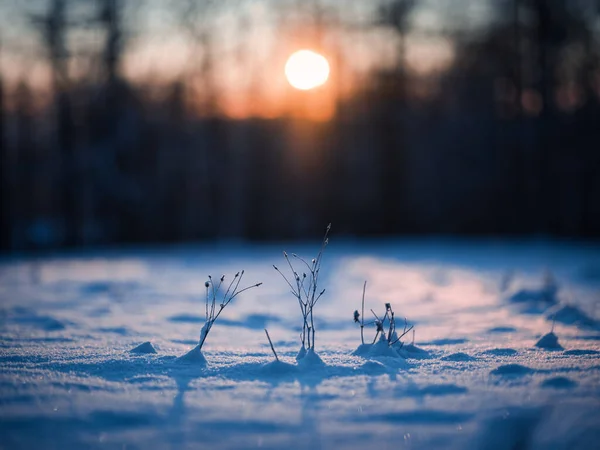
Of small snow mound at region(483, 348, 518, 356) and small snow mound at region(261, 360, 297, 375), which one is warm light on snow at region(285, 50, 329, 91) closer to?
small snow mound at region(483, 348, 518, 356)

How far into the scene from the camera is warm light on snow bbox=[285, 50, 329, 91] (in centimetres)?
1387

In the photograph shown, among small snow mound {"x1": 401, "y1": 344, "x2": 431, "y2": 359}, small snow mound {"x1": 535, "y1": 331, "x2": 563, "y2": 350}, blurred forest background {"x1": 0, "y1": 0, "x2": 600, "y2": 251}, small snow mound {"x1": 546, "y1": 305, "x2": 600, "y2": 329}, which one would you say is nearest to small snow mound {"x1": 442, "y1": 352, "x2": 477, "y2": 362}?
small snow mound {"x1": 401, "y1": 344, "x2": 431, "y2": 359}

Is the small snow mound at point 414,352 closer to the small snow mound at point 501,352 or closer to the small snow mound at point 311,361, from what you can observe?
the small snow mound at point 501,352

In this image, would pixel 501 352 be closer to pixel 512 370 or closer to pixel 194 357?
pixel 512 370

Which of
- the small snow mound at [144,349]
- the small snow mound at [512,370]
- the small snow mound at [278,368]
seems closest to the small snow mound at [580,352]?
the small snow mound at [512,370]

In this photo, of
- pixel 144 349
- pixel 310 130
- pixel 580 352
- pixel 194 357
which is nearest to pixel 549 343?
pixel 580 352

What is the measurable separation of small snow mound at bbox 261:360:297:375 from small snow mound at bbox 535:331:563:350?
1.70 metres

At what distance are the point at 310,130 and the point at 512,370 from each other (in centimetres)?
1237

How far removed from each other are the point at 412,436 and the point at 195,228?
1303 cm

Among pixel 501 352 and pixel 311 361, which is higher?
pixel 311 361

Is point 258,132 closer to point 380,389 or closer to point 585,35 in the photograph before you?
point 585,35

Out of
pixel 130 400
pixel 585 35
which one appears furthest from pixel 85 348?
pixel 585 35

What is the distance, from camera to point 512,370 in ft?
8.87

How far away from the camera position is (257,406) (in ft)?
A: 7.44
